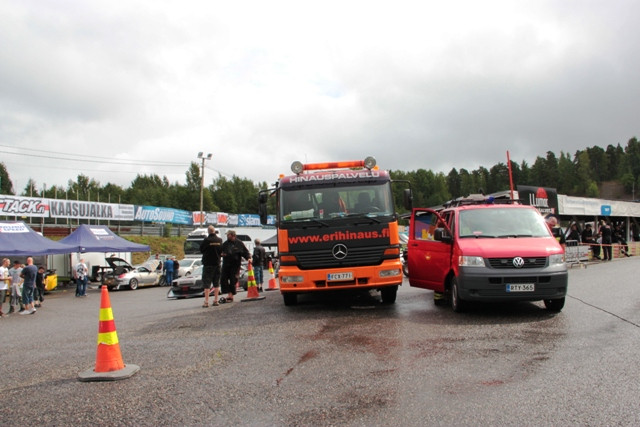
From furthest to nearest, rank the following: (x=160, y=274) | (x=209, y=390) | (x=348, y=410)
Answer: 1. (x=160, y=274)
2. (x=209, y=390)
3. (x=348, y=410)

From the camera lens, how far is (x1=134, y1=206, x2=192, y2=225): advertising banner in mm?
50188

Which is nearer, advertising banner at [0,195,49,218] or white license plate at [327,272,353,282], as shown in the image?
white license plate at [327,272,353,282]

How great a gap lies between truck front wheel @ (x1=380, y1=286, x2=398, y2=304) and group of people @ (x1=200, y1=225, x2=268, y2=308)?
12.2 feet

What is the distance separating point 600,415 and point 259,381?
304 cm

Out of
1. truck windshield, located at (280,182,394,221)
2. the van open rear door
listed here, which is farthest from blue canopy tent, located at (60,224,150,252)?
the van open rear door

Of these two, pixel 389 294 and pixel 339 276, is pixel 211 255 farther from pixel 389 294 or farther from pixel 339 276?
pixel 389 294

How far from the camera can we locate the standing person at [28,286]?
1541 cm

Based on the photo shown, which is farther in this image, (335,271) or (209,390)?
(335,271)

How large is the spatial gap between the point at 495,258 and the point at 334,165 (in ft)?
13.3

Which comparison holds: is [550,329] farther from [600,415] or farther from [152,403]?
[152,403]

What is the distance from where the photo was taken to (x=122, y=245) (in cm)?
2838

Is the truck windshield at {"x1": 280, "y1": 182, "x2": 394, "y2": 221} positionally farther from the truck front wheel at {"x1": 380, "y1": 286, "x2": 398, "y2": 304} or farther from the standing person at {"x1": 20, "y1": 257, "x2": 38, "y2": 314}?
the standing person at {"x1": 20, "y1": 257, "x2": 38, "y2": 314}

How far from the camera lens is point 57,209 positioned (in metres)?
37.9

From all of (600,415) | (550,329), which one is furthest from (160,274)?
(600,415)
